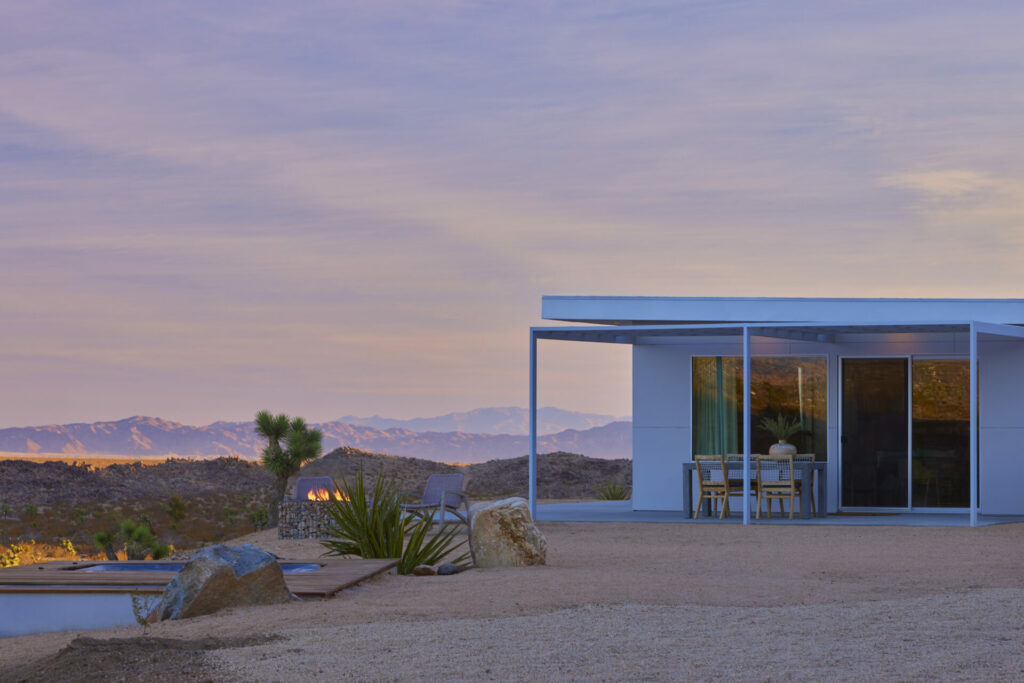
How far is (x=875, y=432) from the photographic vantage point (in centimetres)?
1430

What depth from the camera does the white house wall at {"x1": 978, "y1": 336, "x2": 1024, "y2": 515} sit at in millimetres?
13812

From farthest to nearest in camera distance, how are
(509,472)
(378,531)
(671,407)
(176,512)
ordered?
(509,472)
(176,512)
(671,407)
(378,531)

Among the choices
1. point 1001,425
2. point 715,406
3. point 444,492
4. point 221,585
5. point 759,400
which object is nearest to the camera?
point 221,585

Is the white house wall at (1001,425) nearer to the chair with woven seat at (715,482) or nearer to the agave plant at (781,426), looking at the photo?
the agave plant at (781,426)

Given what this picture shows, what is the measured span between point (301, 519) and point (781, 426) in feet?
18.2

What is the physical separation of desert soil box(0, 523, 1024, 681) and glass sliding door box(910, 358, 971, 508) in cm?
479

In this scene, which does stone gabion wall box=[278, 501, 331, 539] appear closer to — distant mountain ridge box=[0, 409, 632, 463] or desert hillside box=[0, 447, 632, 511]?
desert hillside box=[0, 447, 632, 511]

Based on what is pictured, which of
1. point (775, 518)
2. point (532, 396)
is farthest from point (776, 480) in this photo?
point (532, 396)

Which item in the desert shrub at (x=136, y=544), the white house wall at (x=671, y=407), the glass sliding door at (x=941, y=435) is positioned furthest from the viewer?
the white house wall at (x=671, y=407)

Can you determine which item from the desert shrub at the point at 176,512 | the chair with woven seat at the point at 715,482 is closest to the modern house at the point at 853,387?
the chair with woven seat at the point at 715,482

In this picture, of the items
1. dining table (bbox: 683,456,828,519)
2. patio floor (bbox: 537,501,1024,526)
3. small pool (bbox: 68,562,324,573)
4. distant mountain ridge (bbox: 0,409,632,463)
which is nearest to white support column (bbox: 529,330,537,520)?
patio floor (bbox: 537,501,1024,526)

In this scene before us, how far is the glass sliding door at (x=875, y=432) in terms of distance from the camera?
46.6 ft

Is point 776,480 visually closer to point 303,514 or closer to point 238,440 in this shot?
point 303,514

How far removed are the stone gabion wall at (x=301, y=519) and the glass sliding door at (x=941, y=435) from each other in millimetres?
6706
